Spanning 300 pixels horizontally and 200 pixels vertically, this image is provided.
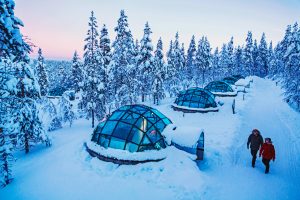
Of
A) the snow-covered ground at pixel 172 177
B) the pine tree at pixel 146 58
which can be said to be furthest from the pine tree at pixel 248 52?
the snow-covered ground at pixel 172 177

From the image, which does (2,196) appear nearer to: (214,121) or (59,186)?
(59,186)

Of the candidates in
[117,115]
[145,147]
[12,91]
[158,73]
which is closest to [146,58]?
[158,73]

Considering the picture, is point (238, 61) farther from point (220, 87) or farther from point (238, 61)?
point (220, 87)

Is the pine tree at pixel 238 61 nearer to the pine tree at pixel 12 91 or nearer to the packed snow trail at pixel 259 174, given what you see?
the packed snow trail at pixel 259 174

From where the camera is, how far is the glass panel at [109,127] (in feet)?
41.4

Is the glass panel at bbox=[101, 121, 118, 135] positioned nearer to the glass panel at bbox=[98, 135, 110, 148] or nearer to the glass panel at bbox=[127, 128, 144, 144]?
the glass panel at bbox=[98, 135, 110, 148]

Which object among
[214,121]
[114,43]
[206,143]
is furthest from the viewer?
[114,43]

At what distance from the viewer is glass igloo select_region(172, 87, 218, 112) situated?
23984 mm

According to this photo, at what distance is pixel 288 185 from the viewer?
32.1ft

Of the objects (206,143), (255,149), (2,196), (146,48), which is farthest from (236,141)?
(146,48)

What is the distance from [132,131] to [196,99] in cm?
1430

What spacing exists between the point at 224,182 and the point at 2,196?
9869 millimetres

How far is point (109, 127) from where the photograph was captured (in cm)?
1288

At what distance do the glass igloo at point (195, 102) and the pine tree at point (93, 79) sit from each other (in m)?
9.48
